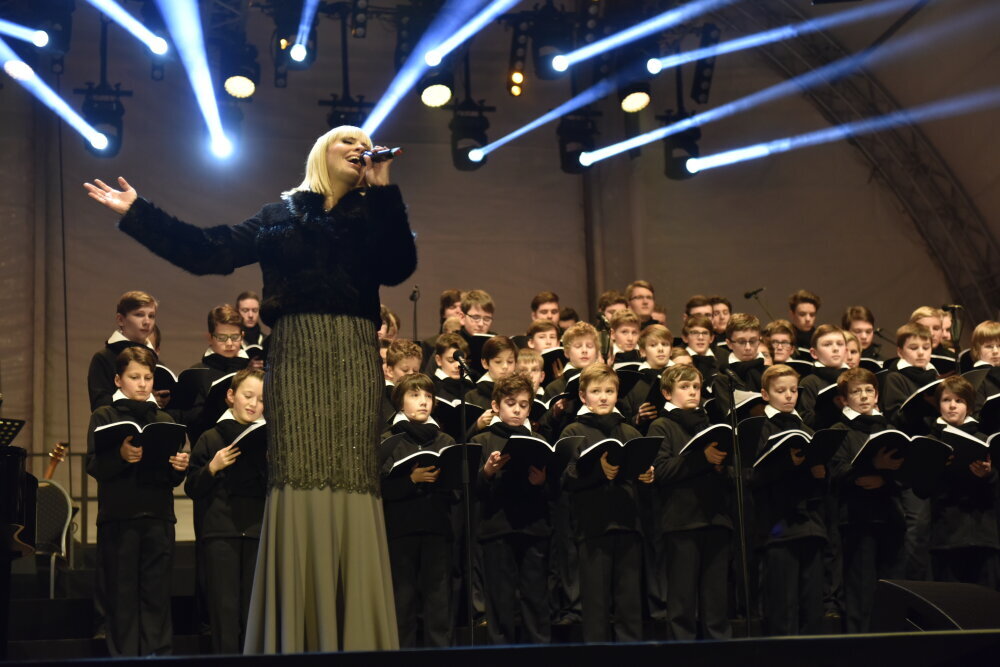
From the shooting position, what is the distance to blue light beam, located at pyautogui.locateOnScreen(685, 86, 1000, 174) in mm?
8438

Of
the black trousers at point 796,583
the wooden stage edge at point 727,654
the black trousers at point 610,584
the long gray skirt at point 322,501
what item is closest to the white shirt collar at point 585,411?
the black trousers at point 610,584

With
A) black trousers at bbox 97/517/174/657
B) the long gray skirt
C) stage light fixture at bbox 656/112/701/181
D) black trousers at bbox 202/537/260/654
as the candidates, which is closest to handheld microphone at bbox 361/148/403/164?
the long gray skirt

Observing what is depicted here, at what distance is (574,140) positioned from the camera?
8516 mm

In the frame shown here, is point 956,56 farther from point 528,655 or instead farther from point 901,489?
point 528,655

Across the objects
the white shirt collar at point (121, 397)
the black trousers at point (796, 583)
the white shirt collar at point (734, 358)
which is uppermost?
the white shirt collar at point (734, 358)

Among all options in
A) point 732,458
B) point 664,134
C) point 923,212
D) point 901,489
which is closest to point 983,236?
point 923,212

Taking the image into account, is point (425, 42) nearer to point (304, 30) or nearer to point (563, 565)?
point (304, 30)

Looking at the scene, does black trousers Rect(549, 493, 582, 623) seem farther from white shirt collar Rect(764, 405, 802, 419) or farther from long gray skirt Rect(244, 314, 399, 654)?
long gray skirt Rect(244, 314, 399, 654)

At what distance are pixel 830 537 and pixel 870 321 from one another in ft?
5.87

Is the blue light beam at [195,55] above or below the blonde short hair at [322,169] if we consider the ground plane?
above

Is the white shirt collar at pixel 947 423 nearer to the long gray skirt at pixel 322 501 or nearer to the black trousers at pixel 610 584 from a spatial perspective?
the black trousers at pixel 610 584

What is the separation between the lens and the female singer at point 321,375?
248 cm

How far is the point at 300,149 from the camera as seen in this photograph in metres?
8.84

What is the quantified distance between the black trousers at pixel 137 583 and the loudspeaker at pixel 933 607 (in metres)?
2.98
